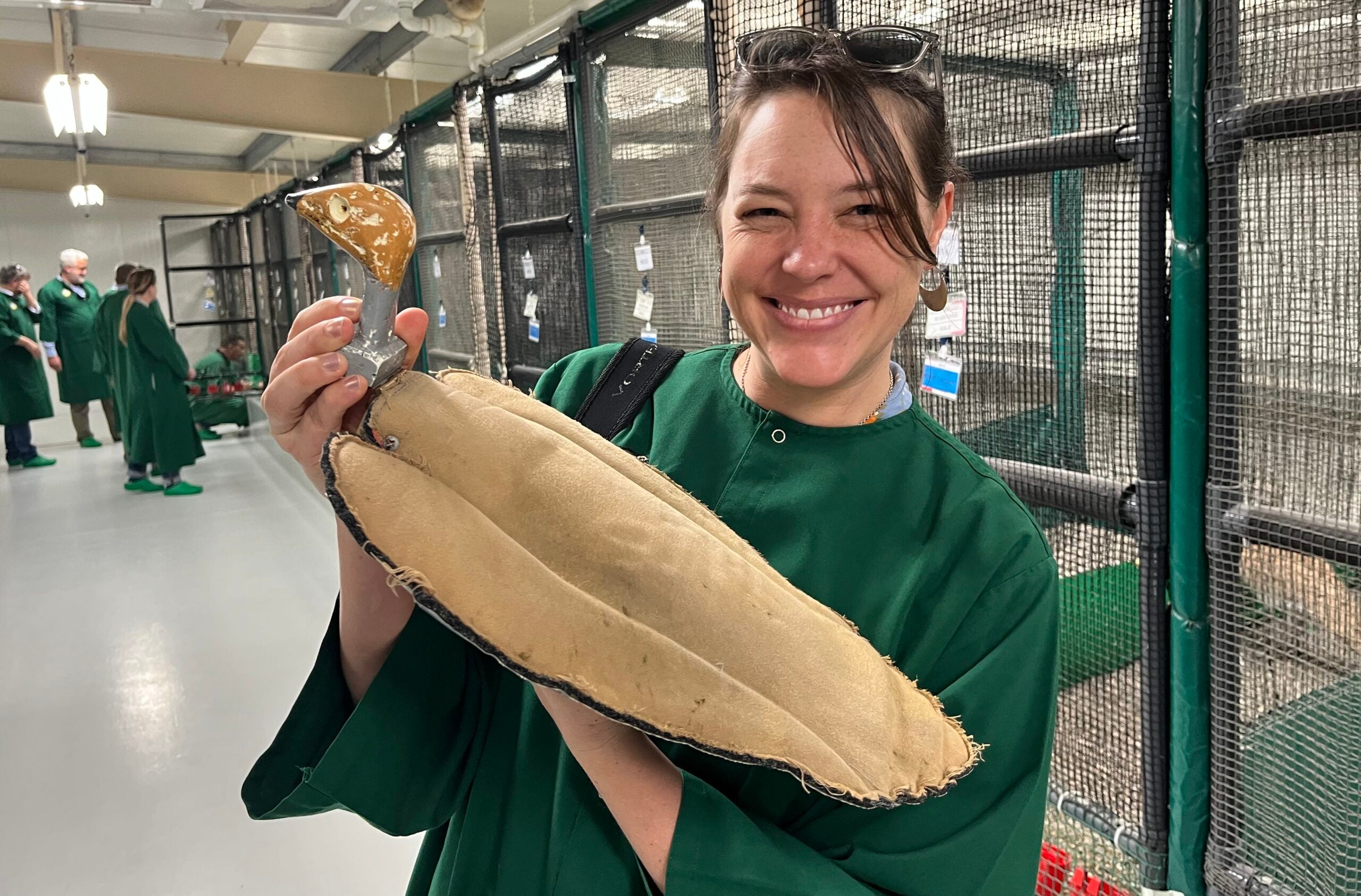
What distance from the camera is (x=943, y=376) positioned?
2.09m

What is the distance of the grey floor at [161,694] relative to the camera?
A: 2.65 m

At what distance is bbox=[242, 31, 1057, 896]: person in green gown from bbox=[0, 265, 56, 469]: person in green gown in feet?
31.8

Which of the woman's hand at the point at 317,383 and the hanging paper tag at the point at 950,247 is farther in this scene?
the hanging paper tag at the point at 950,247

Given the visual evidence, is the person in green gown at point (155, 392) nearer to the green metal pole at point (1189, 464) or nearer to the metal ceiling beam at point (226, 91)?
the metal ceiling beam at point (226, 91)

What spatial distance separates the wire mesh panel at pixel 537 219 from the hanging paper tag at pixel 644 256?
0.41 m

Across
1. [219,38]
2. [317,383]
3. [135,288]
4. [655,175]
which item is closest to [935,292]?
[317,383]

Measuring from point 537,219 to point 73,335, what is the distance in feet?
25.9

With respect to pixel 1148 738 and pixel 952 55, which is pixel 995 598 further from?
pixel 952 55

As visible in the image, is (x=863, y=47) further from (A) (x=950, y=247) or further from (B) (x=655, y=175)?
(B) (x=655, y=175)

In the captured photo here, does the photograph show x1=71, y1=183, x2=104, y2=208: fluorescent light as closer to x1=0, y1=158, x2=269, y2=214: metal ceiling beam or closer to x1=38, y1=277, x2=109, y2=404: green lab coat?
x1=38, y1=277, x2=109, y2=404: green lab coat

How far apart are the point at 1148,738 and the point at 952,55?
1.45m

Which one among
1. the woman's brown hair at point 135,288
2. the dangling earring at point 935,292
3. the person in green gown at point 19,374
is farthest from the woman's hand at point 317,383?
the person in green gown at point 19,374

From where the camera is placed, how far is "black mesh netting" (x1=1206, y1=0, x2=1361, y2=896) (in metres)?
1.42

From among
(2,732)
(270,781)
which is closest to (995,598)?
(270,781)
